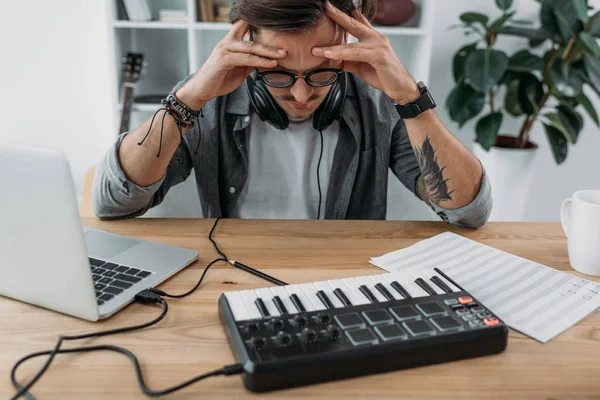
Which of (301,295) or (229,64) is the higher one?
(229,64)

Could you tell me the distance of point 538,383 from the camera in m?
0.61

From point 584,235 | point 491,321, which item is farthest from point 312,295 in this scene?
point 584,235

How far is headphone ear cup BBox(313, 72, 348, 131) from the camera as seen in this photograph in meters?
1.27

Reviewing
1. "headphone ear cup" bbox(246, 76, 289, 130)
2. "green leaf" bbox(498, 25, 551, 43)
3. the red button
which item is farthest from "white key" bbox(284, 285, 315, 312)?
"green leaf" bbox(498, 25, 551, 43)

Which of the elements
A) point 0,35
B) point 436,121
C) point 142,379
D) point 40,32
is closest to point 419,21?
point 436,121

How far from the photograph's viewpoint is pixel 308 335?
2.07 ft

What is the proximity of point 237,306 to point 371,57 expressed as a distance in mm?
609

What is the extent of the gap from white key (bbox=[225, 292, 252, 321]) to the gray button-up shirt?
2.15 feet

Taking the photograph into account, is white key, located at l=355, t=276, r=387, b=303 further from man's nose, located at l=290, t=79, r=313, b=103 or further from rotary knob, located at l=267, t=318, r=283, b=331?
man's nose, located at l=290, t=79, r=313, b=103

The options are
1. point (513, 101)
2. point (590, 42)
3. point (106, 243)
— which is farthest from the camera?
point (513, 101)

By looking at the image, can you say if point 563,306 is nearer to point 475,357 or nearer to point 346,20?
point 475,357

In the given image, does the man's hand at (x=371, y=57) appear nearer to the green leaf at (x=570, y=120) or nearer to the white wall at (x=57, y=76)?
the green leaf at (x=570, y=120)

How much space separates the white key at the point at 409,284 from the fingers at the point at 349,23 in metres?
0.52

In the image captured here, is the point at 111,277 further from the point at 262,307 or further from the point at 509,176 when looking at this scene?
the point at 509,176
